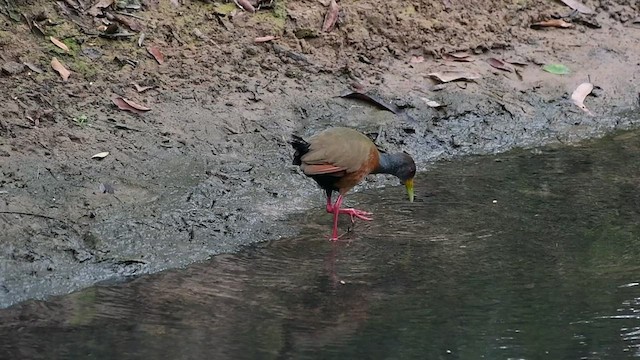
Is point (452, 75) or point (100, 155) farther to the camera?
point (452, 75)

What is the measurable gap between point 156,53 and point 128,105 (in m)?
0.69

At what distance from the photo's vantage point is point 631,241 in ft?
20.7

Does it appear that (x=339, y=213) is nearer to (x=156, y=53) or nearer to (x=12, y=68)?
(x=156, y=53)

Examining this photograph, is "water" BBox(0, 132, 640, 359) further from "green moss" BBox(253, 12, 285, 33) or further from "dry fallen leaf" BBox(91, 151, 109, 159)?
"green moss" BBox(253, 12, 285, 33)

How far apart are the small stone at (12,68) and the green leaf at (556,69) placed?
451 cm

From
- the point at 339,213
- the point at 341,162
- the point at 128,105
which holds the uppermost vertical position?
the point at 341,162

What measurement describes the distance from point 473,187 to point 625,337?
8.28 feet

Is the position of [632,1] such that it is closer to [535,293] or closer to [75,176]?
[535,293]

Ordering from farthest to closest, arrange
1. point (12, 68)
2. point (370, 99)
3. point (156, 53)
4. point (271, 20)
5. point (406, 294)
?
point (271, 20)
point (370, 99)
point (156, 53)
point (12, 68)
point (406, 294)

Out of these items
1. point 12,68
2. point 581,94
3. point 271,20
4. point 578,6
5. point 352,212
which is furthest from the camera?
point 578,6

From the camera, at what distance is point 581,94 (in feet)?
29.1

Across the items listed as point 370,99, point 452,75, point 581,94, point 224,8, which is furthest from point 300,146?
point 581,94

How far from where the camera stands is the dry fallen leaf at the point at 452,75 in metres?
8.61

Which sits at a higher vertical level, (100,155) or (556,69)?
(556,69)
